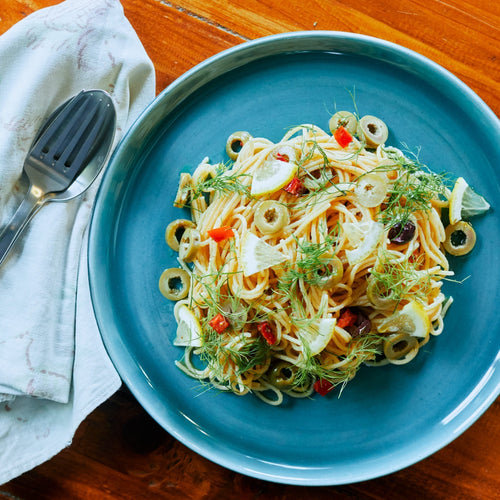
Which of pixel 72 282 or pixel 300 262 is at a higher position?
pixel 300 262

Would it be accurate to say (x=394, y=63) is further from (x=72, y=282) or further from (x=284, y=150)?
(x=72, y=282)

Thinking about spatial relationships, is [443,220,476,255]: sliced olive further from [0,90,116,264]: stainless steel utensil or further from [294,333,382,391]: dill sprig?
[0,90,116,264]: stainless steel utensil

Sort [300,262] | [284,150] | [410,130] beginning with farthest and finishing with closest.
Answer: [410,130] → [284,150] → [300,262]

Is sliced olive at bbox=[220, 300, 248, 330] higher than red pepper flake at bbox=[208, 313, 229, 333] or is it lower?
higher

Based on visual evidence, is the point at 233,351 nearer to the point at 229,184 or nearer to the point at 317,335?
the point at 317,335

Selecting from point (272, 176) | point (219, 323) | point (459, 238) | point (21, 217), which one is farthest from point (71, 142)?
point (459, 238)

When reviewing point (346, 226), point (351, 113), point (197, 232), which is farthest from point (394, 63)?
point (197, 232)

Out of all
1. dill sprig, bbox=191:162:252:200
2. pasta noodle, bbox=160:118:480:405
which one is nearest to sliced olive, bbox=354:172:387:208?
pasta noodle, bbox=160:118:480:405
